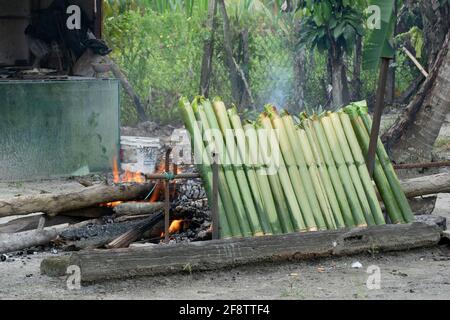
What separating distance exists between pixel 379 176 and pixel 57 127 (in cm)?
625

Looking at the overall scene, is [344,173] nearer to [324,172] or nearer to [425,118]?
[324,172]

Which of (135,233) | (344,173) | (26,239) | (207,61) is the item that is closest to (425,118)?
(344,173)

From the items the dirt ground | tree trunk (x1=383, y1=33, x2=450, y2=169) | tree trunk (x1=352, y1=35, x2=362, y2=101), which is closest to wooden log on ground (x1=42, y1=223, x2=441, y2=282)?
the dirt ground

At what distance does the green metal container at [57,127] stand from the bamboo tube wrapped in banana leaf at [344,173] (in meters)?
5.92

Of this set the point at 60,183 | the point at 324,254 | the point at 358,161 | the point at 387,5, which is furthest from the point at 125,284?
the point at 60,183

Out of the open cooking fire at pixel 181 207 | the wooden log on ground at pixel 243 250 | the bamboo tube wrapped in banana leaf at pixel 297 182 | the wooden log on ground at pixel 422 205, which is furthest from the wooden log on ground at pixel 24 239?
the wooden log on ground at pixel 422 205

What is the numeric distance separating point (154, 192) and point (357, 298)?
2.70m

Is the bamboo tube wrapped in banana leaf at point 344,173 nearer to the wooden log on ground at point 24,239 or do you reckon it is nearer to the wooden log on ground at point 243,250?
the wooden log on ground at point 243,250

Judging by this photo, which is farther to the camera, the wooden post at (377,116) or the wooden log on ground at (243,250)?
the wooden post at (377,116)

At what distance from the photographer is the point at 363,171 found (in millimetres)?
8820

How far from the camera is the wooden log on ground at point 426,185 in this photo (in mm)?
9844

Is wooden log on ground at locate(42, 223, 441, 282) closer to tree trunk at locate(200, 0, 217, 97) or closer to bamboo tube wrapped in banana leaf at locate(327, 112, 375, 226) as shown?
bamboo tube wrapped in banana leaf at locate(327, 112, 375, 226)

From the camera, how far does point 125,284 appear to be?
7625mm

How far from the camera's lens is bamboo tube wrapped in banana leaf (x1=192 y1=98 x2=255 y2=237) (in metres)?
8.27
